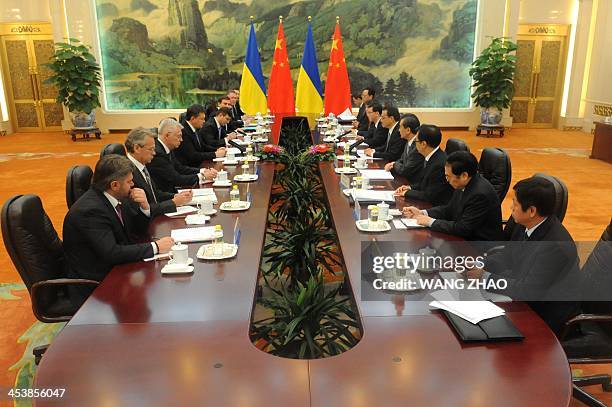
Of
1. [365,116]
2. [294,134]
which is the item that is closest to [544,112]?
[365,116]

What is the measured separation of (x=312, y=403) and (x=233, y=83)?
10.5 meters

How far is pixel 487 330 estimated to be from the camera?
180cm

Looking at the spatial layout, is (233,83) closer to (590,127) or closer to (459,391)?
(590,127)

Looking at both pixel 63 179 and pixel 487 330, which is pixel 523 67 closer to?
pixel 63 179

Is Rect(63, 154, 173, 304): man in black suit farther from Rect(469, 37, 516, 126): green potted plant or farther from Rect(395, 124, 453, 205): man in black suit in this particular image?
A: Rect(469, 37, 516, 126): green potted plant

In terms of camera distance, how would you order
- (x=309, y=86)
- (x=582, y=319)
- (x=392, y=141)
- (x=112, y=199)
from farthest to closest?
(x=309, y=86), (x=392, y=141), (x=112, y=199), (x=582, y=319)

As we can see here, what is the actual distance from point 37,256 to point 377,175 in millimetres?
2646

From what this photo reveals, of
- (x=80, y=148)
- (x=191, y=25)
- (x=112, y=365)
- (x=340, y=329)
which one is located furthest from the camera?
(x=191, y=25)

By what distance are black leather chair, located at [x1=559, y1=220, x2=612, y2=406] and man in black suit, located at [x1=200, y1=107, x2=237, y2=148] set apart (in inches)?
187

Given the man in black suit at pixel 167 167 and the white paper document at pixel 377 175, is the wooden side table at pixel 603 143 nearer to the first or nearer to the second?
the white paper document at pixel 377 175

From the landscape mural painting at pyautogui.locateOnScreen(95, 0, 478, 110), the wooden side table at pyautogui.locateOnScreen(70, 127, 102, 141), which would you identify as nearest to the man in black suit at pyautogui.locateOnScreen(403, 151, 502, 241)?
the landscape mural painting at pyautogui.locateOnScreen(95, 0, 478, 110)

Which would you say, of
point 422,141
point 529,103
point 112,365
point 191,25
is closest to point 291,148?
point 422,141

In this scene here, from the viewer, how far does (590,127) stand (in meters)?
11.2

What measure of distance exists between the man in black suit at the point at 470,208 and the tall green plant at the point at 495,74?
8.25 meters
